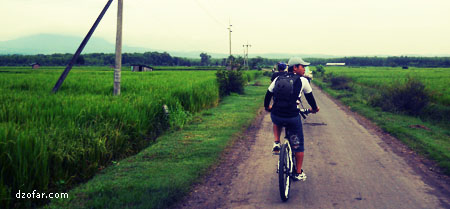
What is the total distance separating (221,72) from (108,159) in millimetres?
18770

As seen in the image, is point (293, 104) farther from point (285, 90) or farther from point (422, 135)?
point (422, 135)

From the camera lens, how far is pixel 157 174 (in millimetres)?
6371

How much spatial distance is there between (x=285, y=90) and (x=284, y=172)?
126cm

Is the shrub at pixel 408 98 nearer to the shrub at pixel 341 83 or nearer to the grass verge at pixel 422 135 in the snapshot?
the grass verge at pixel 422 135

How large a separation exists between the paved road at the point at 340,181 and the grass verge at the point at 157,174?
85cm

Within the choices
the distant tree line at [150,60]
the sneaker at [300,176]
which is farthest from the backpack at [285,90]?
the distant tree line at [150,60]

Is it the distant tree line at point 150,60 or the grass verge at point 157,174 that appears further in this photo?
the distant tree line at point 150,60

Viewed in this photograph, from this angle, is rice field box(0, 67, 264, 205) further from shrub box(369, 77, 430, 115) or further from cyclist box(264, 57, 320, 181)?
shrub box(369, 77, 430, 115)

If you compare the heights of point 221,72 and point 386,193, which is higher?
point 221,72

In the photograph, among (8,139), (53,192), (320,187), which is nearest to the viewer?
(8,139)

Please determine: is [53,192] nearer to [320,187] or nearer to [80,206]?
[80,206]

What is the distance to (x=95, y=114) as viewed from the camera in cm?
813

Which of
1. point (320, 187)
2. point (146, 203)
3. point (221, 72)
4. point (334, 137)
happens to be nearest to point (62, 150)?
point (146, 203)

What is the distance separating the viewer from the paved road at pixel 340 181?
5.19m
